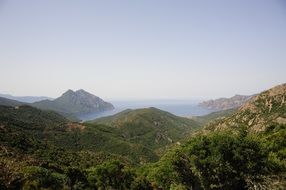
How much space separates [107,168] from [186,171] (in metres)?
16.5

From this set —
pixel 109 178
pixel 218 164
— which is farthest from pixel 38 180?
pixel 218 164

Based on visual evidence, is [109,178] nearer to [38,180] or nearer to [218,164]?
[38,180]

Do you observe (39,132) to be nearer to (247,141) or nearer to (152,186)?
(152,186)

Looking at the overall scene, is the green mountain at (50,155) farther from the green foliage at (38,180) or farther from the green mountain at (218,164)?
the green mountain at (218,164)

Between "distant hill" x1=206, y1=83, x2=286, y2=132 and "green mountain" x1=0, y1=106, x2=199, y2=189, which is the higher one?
"distant hill" x1=206, y1=83, x2=286, y2=132

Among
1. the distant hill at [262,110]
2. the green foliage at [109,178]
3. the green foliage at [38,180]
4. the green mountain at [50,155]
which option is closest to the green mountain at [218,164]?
the green foliage at [109,178]

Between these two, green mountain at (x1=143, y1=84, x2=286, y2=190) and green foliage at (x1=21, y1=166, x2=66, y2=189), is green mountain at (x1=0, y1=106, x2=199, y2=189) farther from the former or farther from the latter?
green mountain at (x1=143, y1=84, x2=286, y2=190)

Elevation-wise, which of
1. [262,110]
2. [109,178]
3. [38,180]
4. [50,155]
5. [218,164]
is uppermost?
[262,110]

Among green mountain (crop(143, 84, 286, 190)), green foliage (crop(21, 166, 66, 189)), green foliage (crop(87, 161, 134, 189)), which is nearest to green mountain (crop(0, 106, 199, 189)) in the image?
green foliage (crop(21, 166, 66, 189))

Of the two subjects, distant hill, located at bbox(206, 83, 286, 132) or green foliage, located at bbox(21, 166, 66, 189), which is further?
distant hill, located at bbox(206, 83, 286, 132)

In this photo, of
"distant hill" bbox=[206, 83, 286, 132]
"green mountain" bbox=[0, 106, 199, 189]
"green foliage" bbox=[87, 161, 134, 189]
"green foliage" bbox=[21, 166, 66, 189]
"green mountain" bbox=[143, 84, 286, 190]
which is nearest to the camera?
"green foliage" bbox=[21, 166, 66, 189]

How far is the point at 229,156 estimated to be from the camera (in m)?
57.5

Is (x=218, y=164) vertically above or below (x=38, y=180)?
above

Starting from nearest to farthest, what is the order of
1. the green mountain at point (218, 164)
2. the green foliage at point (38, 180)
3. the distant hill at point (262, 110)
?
the green foliage at point (38, 180)
the green mountain at point (218, 164)
the distant hill at point (262, 110)
